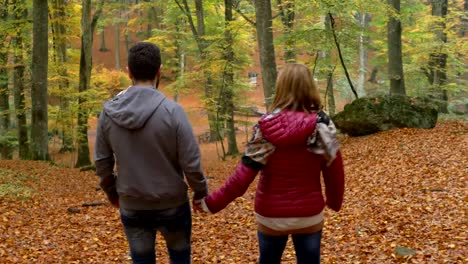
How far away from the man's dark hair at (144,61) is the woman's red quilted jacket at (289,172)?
756 mm

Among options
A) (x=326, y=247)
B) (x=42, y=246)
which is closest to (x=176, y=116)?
(x=326, y=247)

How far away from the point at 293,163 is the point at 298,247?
0.54 m

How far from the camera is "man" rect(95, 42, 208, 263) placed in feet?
9.00

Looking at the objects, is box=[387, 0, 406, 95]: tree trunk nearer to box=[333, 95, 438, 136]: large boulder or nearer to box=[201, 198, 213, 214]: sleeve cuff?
box=[333, 95, 438, 136]: large boulder

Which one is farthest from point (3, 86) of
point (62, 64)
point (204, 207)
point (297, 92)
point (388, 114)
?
point (297, 92)

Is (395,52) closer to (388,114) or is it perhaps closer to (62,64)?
(388,114)

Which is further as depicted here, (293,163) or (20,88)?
(20,88)

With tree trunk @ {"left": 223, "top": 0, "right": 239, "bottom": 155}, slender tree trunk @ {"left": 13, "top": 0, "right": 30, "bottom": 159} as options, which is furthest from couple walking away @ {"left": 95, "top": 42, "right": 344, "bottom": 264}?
slender tree trunk @ {"left": 13, "top": 0, "right": 30, "bottom": 159}

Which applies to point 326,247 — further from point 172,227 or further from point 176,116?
point 176,116

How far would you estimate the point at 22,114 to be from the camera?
17.0m

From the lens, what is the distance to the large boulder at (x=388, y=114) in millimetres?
13016

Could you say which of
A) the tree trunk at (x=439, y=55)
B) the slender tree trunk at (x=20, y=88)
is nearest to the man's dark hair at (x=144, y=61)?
the slender tree trunk at (x=20, y=88)

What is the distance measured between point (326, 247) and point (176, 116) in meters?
3.46

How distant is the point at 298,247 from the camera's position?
2783 millimetres
